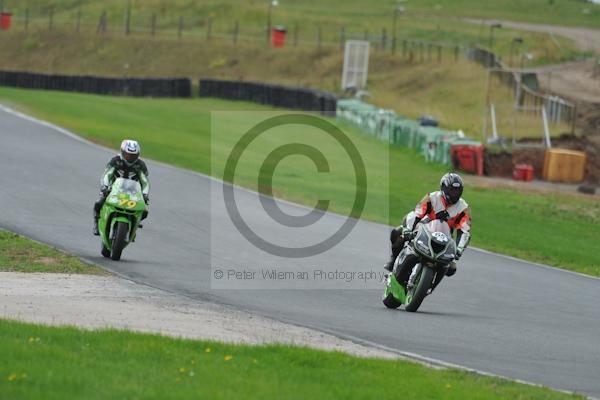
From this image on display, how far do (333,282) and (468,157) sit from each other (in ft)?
61.7

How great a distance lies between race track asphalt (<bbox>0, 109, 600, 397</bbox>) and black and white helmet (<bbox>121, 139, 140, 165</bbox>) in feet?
4.59

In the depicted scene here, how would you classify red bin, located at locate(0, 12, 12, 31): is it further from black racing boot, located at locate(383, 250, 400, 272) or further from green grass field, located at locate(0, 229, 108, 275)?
black racing boot, located at locate(383, 250, 400, 272)

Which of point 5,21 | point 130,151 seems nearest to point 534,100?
point 130,151

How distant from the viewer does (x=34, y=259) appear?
1584cm

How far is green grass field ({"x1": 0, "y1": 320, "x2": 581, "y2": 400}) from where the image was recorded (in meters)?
8.30

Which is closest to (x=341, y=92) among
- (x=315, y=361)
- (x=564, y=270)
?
(x=564, y=270)

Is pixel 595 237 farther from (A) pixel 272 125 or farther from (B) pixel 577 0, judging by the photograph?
(B) pixel 577 0

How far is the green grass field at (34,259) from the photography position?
1522cm

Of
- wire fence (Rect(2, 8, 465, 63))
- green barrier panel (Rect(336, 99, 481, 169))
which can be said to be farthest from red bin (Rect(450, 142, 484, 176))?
wire fence (Rect(2, 8, 465, 63))

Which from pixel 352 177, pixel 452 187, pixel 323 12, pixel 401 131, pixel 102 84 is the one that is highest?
pixel 452 187

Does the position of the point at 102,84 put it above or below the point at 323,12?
below

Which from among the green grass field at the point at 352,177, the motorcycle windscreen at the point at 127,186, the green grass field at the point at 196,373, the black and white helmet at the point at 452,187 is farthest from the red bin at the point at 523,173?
the green grass field at the point at 196,373

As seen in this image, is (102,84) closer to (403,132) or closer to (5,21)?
(403,132)

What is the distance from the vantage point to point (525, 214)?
2673 cm
